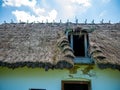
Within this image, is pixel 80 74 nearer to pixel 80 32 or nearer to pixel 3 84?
pixel 80 32

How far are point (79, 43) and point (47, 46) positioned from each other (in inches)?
61.8

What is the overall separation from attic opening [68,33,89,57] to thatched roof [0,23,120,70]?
261 millimetres

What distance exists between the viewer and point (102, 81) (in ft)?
27.7

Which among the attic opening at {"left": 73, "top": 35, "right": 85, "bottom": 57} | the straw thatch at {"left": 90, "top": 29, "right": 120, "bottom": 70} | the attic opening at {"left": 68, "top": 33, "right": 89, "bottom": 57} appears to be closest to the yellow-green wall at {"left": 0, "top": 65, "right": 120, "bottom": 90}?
the straw thatch at {"left": 90, "top": 29, "right": 120, "bottom": 70}

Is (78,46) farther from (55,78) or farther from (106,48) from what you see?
(55,78)

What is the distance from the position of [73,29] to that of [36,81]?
255cm

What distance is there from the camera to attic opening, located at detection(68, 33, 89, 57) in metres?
9.23

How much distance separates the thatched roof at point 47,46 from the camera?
801 centimetres

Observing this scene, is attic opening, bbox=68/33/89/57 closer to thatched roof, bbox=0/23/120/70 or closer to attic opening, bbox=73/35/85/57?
attic opening, bbox=73/35/85/57

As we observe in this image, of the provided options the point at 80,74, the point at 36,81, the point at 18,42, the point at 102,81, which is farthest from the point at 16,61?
the point at 102,81

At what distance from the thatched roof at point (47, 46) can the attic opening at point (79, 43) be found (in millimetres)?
261

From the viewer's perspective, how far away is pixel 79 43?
10.1 m

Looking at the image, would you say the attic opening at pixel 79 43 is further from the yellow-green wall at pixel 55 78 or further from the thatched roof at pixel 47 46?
the yellow-green wall at pixel 55 78

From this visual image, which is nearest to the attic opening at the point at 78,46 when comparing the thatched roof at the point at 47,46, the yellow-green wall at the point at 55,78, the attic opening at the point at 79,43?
the attic opening at the point at 79,43
